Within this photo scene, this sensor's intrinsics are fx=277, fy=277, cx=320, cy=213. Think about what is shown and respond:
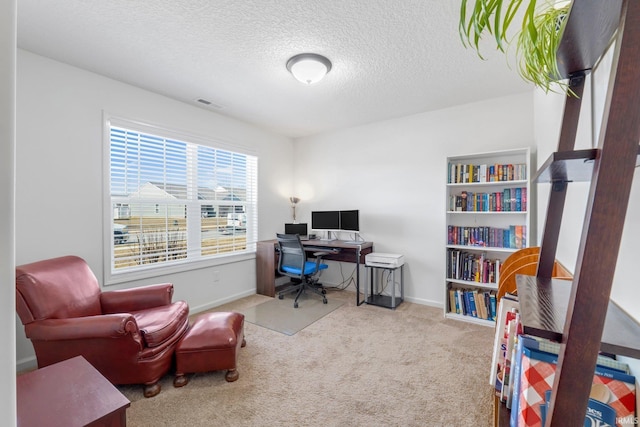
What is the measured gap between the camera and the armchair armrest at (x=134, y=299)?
225cm

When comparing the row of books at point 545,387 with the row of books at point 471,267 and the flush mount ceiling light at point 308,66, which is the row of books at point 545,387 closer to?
the flush mount ceiling light at point 308,66

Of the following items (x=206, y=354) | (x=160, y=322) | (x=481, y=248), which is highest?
(x=481, y=248)

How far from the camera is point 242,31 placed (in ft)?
6.44

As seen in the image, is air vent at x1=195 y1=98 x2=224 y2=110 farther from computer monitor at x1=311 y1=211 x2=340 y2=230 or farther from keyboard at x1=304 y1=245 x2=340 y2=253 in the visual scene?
keyboard at x1=304 y1=245 x2=340 y2=253

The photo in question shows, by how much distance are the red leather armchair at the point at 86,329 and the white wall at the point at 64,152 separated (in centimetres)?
30

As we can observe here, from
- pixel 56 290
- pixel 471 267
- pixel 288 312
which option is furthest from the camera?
pixel 288 312

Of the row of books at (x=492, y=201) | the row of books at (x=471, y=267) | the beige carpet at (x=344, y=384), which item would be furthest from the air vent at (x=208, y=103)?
the row of books at (x=471, y=267)

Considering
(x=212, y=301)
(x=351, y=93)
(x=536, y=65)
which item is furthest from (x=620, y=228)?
(x=212, y=301)

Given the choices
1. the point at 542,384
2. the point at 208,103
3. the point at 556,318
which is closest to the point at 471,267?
the point at 542,384

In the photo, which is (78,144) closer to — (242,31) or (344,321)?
(242,31)

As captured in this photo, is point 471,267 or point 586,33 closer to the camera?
point 586,33

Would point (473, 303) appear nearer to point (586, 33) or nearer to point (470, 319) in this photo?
point (470, 319)

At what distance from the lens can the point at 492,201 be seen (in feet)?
9.87

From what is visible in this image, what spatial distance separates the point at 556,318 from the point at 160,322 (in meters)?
2.29
